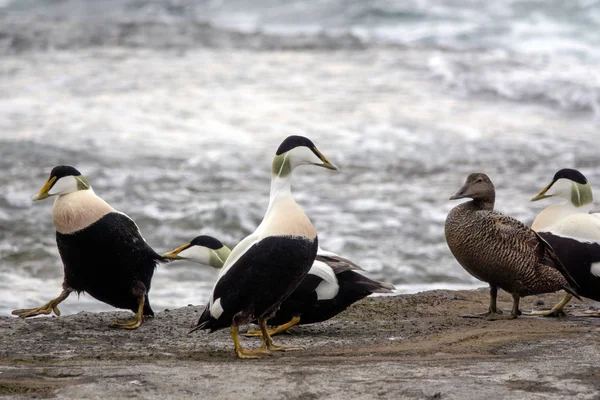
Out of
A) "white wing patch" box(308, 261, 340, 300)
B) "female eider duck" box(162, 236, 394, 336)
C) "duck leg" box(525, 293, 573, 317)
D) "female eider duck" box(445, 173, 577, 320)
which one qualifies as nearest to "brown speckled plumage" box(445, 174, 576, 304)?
"female eider duck" box(445, 173, 577, 320)

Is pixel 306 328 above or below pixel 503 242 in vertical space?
below

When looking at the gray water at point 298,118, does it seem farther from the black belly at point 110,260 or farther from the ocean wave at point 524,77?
the black belly at point 110,260

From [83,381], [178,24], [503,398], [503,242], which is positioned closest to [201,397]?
[83,381]

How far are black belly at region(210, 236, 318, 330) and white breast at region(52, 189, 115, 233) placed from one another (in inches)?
51.0

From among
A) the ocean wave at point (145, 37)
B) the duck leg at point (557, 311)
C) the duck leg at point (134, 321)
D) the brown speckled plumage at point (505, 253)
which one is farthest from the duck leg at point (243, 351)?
the ocean wave at point (145, 37)

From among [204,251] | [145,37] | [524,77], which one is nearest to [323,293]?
[204,251]

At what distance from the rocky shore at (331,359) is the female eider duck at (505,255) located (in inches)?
8.9

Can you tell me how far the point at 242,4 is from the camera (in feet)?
88.2

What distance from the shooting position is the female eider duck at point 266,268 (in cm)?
A: 470

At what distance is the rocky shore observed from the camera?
402 cm

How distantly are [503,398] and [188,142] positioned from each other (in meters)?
9.58

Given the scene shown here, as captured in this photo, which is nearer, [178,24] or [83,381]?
[83,381]

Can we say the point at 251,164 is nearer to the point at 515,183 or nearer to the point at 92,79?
the point at 515,183

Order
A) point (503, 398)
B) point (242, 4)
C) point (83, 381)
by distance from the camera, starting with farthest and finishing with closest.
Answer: point (242, 4) < point (83, 381) < point (503, 398)
